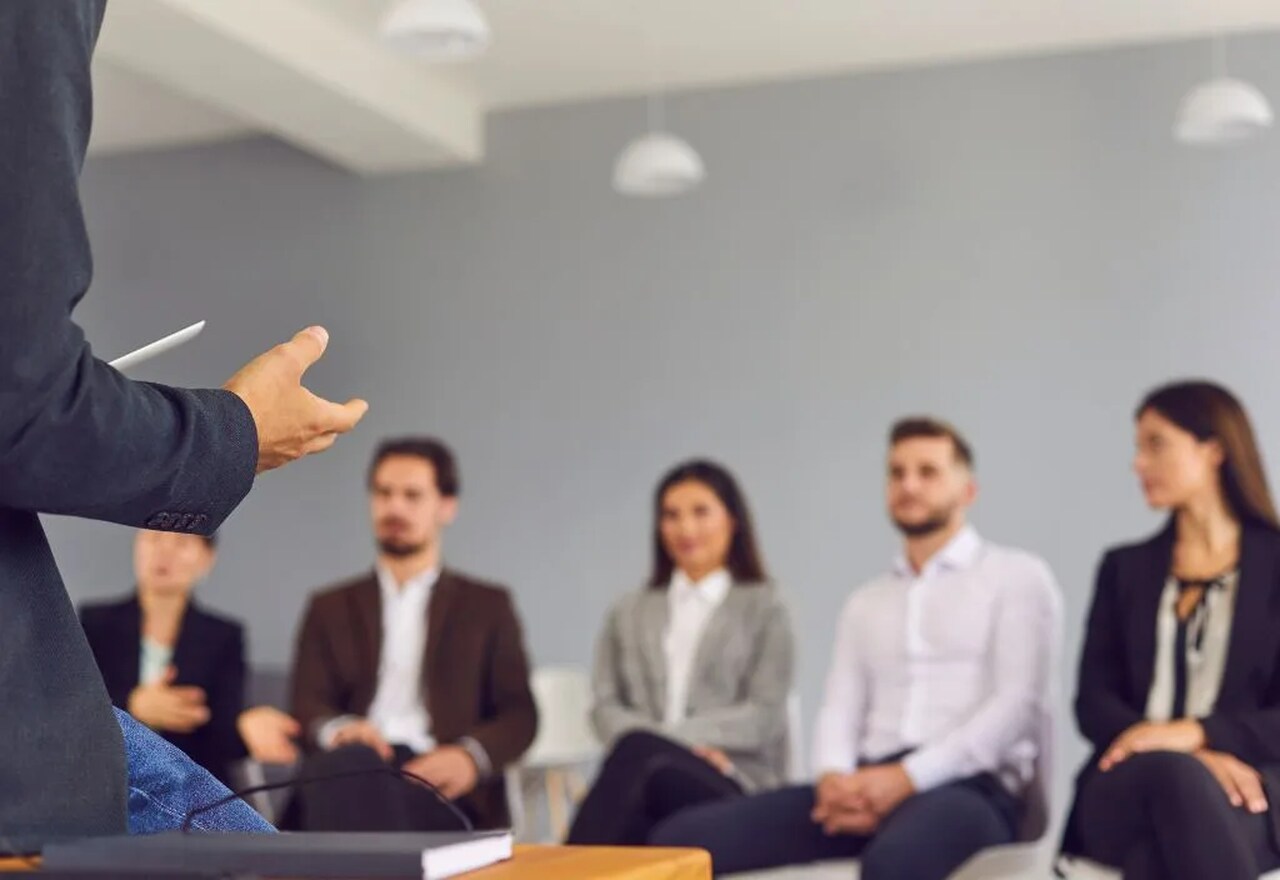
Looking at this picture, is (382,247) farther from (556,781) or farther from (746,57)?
(556,781)

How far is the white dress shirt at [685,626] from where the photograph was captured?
4.24 metres

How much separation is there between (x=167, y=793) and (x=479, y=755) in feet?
9.44

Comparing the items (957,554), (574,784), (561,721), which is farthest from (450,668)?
(574,784)

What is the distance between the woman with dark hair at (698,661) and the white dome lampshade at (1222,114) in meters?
1.80

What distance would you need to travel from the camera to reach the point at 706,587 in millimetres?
4316

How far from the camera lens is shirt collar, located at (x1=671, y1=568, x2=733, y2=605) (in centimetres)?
430

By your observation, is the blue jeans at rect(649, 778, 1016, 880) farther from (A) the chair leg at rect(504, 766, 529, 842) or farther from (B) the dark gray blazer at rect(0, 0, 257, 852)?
(B) the dark gray blazer at rect(0, 0, 257, 852)

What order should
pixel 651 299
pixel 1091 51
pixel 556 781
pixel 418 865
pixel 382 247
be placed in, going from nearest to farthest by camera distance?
1. pixel 418 865
2. pixel 556 781
3. pixel 1091 51
4. pixel 651 299
5. pixel 382 247

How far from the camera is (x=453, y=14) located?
4.07 m

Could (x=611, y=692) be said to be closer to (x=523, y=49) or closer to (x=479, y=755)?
(x=479, y=755)

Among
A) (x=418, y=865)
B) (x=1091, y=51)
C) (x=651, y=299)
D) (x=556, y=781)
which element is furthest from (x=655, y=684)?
(x=418, y=865)

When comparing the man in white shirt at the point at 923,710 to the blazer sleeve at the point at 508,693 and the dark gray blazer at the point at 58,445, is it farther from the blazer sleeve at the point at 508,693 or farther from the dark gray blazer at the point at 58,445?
the dark gray blazer at the point at 58,445

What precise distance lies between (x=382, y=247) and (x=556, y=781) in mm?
2405

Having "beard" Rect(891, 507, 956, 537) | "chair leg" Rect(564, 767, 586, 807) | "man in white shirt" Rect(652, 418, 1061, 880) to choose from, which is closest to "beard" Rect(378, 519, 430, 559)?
"man in white shirt" Rect(652, 418, 1061, 880)
